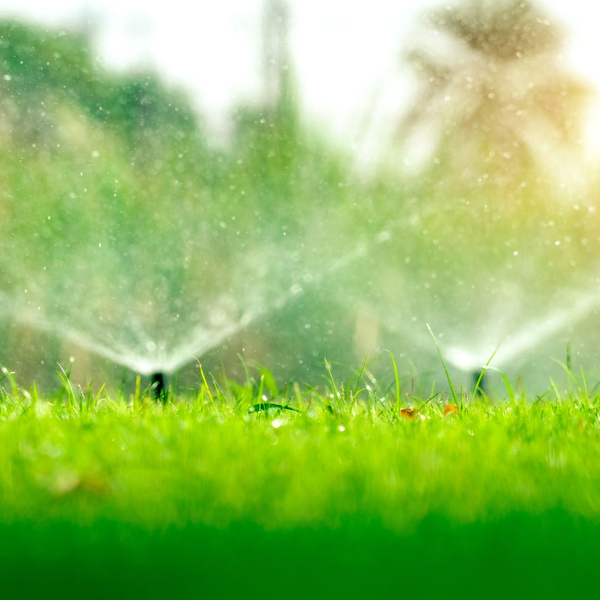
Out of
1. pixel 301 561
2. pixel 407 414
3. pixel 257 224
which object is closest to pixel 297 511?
pixel 301 561

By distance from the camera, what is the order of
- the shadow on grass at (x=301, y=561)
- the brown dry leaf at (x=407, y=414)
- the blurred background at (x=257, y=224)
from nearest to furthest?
the shadow on grass at (x=301, y=561)
the brown dry leaf at (x=407, y=414)
the blurred background at (x=257, y=224)

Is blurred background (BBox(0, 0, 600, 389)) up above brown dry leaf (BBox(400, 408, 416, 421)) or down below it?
above

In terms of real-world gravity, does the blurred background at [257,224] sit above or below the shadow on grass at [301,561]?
above

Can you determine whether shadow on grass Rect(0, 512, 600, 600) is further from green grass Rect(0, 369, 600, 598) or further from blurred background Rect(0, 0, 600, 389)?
blurred background Rect(0, 0, 600, 389)

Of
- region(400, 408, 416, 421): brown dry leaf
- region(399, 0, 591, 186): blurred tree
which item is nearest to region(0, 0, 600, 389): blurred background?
region(399, 0, 591, 186): blurred tree

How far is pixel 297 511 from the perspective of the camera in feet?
3.01

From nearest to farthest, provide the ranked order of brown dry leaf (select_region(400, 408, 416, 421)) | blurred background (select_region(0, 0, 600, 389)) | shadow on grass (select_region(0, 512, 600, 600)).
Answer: shadow on grass (select_region(0, 512, 600, 600)) < brown dry leaf (select_region(400, 408, 416, 421)) < blurred background (select_region(0, 0, 600, 389))

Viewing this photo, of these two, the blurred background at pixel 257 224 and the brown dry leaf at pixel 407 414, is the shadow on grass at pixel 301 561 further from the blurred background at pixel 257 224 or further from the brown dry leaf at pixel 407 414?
the blurred background at pixel 257 224

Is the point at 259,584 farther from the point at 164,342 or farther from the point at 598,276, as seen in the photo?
the point at 598,276

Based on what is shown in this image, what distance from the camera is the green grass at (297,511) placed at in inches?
28.5

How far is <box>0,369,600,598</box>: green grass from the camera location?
0.72 m

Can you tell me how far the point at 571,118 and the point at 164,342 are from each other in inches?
166

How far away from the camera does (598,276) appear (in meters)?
6.57

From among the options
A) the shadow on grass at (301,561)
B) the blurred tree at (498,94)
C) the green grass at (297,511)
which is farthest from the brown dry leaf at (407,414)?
the blurred tree at (498,94)
